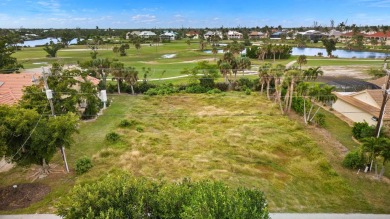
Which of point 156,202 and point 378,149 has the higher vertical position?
point 156,202

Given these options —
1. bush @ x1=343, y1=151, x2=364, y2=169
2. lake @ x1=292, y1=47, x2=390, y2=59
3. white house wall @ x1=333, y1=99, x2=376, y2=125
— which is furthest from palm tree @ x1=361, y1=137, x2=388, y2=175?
lake @ x1=292, y1=47, x2=390, y2=59

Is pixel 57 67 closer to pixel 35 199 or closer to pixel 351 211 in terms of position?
pixel 35 199

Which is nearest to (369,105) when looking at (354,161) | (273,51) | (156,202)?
(354,161)

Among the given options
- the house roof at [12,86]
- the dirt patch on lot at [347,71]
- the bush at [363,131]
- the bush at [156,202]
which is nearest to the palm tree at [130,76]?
the house roof at [12,86]

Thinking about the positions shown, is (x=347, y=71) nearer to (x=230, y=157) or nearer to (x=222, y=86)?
(x=222, y=86)

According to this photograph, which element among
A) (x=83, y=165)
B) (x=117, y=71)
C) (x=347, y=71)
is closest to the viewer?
(x=83, y=165)

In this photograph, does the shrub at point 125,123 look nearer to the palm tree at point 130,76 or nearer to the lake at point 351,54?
the palm tree at point 130,76
